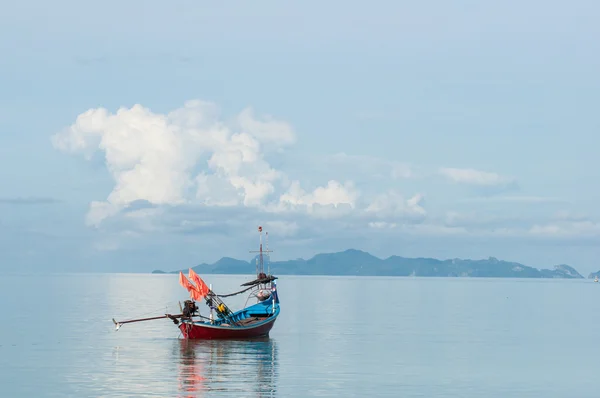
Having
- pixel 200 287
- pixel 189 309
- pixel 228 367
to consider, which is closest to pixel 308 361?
pixel 228 367

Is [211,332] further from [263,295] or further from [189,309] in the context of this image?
[263,295]

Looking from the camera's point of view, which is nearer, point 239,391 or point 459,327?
point 239,391

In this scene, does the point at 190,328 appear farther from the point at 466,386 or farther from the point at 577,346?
the point at 577,346

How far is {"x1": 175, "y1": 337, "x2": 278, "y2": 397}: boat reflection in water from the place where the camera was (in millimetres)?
58938

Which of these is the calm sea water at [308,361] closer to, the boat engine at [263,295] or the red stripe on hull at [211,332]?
the red stripe on hull at [211,332]

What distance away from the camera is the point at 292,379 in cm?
6469

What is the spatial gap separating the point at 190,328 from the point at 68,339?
1655 centimetres

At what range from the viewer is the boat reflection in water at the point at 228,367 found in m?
58.9

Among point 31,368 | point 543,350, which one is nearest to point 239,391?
point 31,368

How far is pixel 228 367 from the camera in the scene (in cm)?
7019

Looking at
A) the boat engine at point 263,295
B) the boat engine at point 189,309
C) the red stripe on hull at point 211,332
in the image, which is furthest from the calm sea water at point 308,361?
the boat engine at point 263,295

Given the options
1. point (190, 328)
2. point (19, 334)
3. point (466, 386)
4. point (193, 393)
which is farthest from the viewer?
point (19, 334)

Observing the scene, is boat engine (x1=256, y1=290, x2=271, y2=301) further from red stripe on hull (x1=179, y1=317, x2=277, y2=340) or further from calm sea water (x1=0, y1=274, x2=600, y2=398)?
red stripe on hull (x1=179, y1=317, x2=277, y2=340)

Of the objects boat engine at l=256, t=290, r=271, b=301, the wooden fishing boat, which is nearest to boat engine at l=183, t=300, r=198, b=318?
the wooden fishing boat
